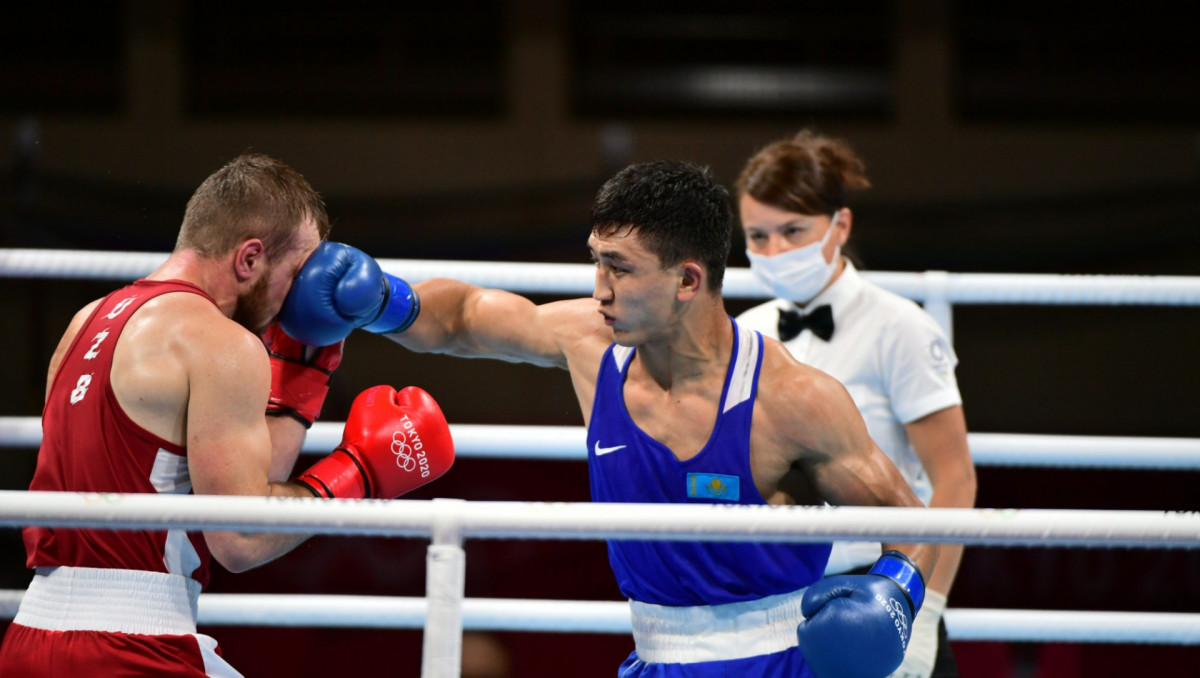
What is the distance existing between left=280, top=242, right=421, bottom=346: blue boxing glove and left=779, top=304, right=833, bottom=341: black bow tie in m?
0.88

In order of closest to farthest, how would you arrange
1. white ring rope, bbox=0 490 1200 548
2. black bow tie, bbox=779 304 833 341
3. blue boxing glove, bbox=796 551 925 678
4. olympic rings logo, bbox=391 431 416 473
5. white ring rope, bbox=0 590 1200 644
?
white ring rope, bbox=0 490 1200 548 → blue boxing glove, bbox=796 551 925 678 → olympic rings logo, bbox=391 431 416 473 → white ring rope, bbox=0 590 1200 644 → black bow tie, bbox=779 304 833 341

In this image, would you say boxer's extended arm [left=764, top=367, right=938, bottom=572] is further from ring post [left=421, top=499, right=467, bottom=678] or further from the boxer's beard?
the boxer's beard

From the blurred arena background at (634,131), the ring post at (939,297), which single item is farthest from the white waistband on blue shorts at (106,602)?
the blurred arena background at (634,131)

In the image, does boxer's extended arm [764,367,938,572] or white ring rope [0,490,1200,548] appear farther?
boxer's extended arm [764,367,938,572]

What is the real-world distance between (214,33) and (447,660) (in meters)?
6.72

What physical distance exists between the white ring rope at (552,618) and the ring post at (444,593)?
946 mm

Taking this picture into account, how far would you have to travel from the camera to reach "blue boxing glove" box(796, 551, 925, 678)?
1574mm

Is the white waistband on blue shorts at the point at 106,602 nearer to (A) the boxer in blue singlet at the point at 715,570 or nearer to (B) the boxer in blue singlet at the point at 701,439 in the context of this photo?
(B) the boxer in blue singlet at the point at 701,439

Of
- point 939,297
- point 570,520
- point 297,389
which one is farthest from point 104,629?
point 939,297

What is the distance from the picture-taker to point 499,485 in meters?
4.29

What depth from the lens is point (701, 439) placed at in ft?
6.09

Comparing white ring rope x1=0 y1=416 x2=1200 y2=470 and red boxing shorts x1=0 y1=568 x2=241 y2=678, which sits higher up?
white ring rope x1=0 y1=416 x2=1200 y2=470

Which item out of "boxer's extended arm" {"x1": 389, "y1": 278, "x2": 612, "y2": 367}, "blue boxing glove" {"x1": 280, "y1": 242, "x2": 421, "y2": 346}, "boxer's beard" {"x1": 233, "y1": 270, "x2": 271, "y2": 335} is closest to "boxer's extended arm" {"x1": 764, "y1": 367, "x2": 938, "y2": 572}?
"boxer's extended arm" {"x1": 389, "y1": 278, "x2": 612, "y2": 367}

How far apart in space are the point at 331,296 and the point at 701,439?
2.23ft
